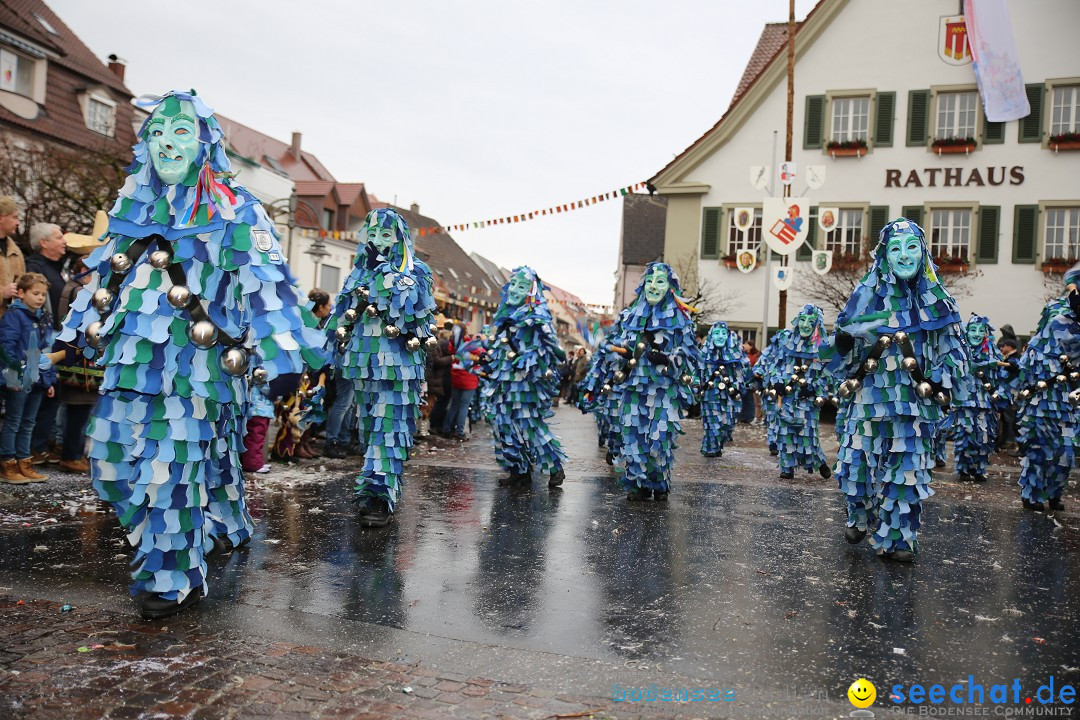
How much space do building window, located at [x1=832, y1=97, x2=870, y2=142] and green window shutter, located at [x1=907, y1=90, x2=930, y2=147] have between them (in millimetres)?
1075

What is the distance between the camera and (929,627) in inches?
187

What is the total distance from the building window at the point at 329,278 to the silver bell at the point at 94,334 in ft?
117

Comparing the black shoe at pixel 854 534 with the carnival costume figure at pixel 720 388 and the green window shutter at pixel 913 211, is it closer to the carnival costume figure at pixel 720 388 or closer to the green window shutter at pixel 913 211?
the carnival costume figure at pixel 720 388

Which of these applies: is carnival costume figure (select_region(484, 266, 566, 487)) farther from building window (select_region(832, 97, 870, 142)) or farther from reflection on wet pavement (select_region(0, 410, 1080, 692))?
building window (select_region(832, 97, 870, 142))

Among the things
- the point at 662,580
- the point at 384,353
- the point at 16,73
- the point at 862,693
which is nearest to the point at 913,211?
the point at 384,353

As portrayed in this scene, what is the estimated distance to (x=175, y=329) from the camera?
4.57m

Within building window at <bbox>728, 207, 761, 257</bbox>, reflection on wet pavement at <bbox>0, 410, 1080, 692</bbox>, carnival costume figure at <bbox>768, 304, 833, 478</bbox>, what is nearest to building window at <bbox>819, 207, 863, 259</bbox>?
building window at <bbox>728, 207, 761, 257</bbox>

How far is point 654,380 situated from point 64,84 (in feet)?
84.8

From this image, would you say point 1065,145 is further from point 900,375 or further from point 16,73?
point 16,73

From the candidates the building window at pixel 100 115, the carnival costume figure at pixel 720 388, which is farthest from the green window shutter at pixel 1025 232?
the building window at pixel 100 115

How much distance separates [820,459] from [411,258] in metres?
5.90

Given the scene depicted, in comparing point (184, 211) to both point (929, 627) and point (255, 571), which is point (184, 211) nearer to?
point (255, 571)

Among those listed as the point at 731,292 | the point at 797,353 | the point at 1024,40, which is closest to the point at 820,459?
the point at 797,353

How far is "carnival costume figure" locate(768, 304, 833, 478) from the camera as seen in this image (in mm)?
10539
